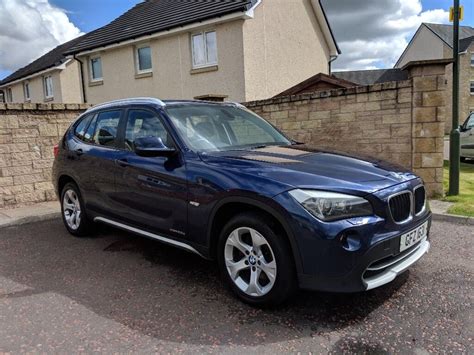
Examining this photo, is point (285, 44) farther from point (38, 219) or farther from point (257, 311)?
point (257, 311)

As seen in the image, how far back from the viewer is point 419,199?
332 centimetres

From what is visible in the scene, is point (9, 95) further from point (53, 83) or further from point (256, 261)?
point (256, 261)

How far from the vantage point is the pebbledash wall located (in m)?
6.49

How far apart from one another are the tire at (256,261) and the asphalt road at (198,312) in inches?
6.3

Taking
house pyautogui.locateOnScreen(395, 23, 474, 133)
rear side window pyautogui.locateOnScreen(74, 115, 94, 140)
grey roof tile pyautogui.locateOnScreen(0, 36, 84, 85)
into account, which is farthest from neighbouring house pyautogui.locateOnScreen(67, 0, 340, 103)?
house pyautogui.locateOnScreen(395, 23, 474, 133)

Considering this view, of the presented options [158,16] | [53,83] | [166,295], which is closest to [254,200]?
[166,295]

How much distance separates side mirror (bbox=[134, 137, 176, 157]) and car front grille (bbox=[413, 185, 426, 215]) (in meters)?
2.11

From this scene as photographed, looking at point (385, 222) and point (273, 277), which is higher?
point (385, 222)

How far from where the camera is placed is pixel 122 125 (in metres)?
4.44

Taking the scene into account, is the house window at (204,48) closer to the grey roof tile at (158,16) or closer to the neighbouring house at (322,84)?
the grey roof tile at (158,16)

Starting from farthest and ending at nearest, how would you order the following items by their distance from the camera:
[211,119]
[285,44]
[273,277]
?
[285,44] < [211,119] < [273,277]

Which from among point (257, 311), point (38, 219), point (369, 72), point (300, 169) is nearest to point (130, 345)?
point (257, 311)

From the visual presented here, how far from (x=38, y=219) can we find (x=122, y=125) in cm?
300

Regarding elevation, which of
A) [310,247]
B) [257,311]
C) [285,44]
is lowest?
[257,311]
